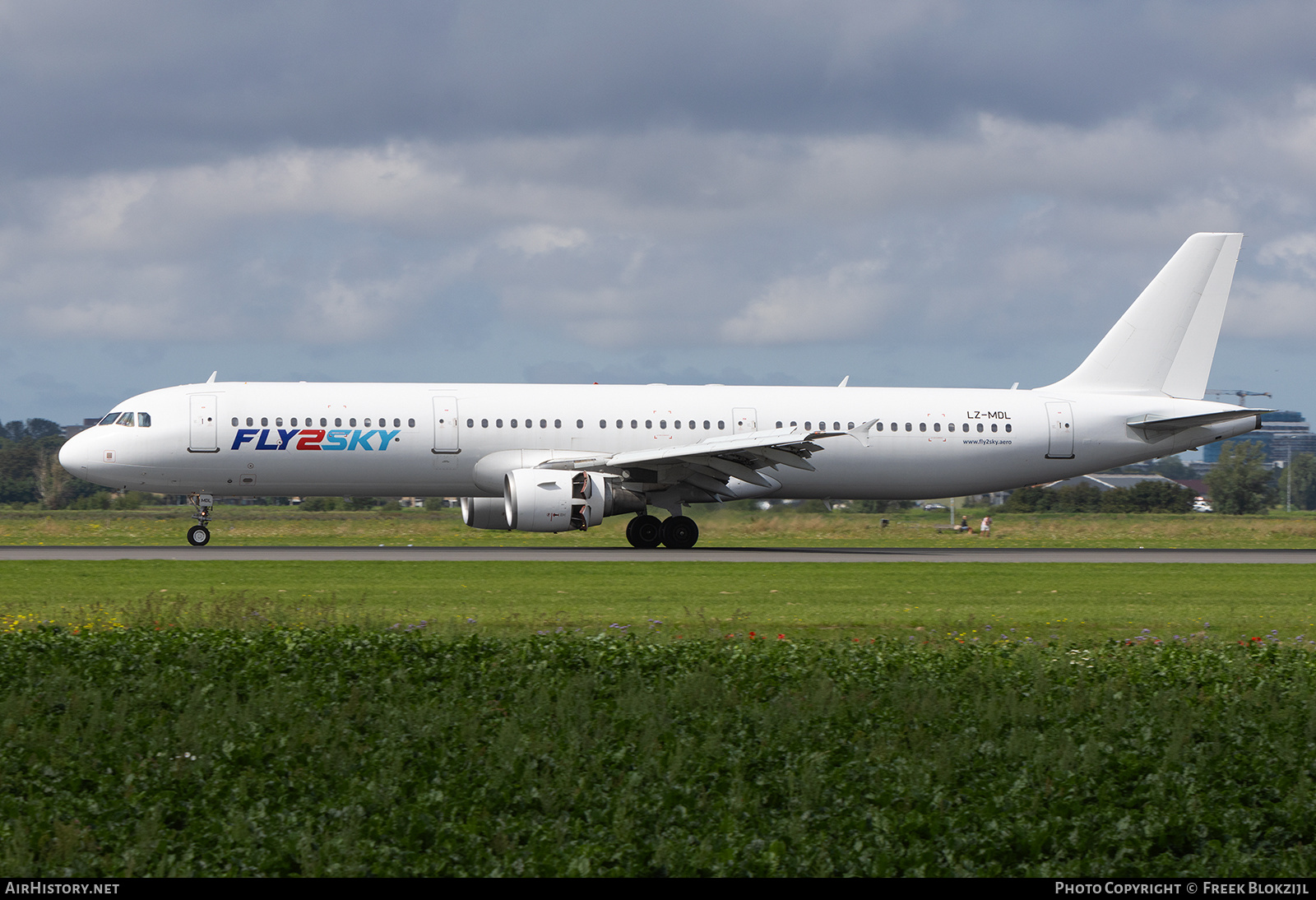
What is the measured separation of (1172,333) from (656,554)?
17.6 metres

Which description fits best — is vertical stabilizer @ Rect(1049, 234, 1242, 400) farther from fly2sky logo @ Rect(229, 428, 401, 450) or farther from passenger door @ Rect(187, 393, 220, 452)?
passenger door @ Rect(187, 393, 220, 452)

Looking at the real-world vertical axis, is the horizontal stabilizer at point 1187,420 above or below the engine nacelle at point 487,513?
above

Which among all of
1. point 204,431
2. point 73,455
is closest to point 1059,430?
point 204,431

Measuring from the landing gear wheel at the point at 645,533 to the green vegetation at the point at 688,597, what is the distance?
6423 mm

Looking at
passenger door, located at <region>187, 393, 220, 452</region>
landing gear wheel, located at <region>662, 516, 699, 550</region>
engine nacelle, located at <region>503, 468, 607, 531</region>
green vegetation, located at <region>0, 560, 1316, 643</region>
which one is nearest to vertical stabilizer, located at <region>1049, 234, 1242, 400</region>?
green vegetation, located at <region>0, 560, 1316, 643</region>

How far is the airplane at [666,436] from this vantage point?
1214 inches

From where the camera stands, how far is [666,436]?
108 ft

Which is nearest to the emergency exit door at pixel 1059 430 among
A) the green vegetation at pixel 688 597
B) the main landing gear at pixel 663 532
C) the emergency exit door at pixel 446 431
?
the green vegetation at pixel 688 597

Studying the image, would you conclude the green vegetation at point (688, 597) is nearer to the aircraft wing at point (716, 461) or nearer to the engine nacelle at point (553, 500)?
the engine nacelle at point (553, 500)

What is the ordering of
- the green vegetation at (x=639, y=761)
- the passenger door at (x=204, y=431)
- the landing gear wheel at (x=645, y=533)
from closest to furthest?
the green vegetation at (x=639, y=761), the passenger door at (x=204, y=431), the landing gear wheel at (x=645, y=533)

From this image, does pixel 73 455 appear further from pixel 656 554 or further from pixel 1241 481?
pixel 1241 481
